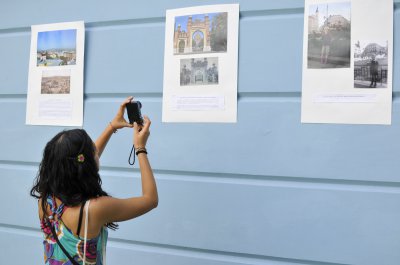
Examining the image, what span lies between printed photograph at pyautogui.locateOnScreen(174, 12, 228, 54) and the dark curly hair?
619 mm

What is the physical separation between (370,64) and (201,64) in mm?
618

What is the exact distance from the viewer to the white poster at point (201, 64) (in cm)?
155

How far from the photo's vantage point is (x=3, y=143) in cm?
194

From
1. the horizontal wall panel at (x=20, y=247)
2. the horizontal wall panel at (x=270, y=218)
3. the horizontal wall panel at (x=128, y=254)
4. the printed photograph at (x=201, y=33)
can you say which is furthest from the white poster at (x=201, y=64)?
the horizontal wall panel at (x=20, y=247)

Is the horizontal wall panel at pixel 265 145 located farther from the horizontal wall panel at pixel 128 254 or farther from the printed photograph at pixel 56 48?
the horizontal wall panel at pixel 128 254

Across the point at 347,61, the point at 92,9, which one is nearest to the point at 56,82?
the point at 92,9

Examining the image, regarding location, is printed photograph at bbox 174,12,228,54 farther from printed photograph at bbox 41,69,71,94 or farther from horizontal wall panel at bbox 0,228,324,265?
horizontal wall panel at bbox 0,228,324,265

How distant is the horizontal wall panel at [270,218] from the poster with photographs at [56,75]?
35cm

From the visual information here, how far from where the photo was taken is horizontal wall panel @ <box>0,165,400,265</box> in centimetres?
139

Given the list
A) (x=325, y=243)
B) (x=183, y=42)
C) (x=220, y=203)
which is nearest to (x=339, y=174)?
(x=325, y=243)

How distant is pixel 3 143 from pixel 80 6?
0.75m

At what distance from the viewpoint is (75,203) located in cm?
→ 118

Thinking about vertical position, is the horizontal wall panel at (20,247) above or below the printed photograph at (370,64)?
below

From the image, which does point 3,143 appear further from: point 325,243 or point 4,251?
point 325,243
